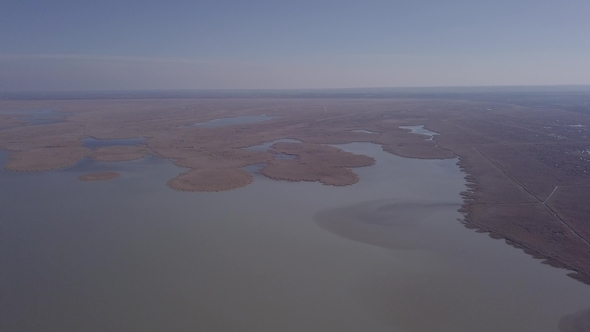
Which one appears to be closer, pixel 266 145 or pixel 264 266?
pixel 264 266

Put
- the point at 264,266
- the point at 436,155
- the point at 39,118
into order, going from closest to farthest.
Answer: the point at 264,266, the point at 436,155, the point at 39,118

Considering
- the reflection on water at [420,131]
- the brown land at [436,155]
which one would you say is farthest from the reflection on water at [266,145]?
the reflection on water at [420,131]

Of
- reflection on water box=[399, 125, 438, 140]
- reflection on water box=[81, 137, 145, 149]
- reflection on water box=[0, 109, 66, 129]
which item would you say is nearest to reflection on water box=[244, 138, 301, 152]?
reflection on water box=[81, 137, 145, 149]

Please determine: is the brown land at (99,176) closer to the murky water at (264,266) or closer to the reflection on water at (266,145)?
the murky water at (264,266)

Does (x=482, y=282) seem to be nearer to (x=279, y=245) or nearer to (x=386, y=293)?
(x=386, y=293)

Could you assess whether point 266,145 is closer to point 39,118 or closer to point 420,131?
point 420,131

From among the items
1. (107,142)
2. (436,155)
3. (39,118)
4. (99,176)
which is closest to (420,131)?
(436,155)

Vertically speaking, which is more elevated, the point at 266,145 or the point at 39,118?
the point at 39,118

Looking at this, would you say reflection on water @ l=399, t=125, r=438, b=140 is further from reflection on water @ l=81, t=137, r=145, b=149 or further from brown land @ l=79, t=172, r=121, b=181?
reflection on water @ l=81, t=137, r=145, b=149
